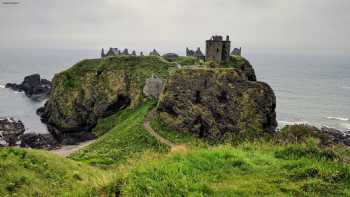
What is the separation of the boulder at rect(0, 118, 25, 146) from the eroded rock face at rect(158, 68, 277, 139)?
33.9 meters

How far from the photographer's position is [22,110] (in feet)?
351

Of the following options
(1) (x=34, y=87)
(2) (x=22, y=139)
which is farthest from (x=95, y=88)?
(1) (x=34, y=87)

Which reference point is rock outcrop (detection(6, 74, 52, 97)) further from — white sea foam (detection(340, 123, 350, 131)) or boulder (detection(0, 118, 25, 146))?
white sea foam (detection(340, 123, 350, 131))

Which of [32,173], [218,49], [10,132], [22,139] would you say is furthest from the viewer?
[10,132]

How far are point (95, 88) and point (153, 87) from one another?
2039cm

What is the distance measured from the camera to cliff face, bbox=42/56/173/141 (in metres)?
80.5

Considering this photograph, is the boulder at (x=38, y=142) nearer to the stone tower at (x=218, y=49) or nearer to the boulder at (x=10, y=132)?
the boulder at (x=10, y=132)

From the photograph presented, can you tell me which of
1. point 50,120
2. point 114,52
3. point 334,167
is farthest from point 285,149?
point 114,52

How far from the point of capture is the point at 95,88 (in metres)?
84.1

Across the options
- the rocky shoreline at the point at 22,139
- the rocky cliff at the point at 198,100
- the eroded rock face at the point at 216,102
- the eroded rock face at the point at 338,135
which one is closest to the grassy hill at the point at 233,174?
the eroded rock face at the point at 216,102

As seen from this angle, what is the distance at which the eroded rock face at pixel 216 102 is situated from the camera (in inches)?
2240

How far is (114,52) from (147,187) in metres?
108

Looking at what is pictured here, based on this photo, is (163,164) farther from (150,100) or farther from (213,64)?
(150,100)

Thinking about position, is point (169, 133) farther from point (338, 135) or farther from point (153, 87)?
point (338, 135)
